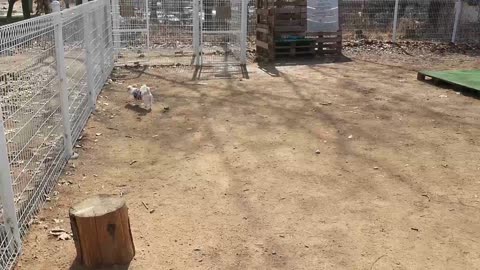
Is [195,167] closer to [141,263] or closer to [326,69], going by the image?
[141,263]

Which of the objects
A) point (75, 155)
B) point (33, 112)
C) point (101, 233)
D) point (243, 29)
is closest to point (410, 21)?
point (243, 29)

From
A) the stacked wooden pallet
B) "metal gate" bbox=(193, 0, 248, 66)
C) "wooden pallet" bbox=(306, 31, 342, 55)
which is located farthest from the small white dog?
"wooden pallet" bbox=(306, 31, 342, 55)

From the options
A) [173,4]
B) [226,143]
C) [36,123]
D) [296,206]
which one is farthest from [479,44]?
[36,123]

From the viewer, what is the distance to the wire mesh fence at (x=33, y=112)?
3104mm

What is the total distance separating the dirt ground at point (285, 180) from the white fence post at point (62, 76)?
0.75ft

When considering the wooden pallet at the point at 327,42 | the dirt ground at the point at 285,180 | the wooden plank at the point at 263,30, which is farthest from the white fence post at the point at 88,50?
the wooden pallet at the point at 327,42

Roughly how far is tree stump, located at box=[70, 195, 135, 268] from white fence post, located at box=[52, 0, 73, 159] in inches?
72.5

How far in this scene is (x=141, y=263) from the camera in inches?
124

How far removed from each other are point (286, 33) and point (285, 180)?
6.97 m

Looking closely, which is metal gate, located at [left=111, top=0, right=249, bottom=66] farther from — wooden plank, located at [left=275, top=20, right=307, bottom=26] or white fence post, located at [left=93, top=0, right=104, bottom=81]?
white fence post, located at [left=93, top=0, right=104, bottom=81]

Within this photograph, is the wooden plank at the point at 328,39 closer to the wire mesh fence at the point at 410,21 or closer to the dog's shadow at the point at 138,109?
the wire mesh fence at the point at 410,21

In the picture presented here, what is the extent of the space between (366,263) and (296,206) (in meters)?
0.90

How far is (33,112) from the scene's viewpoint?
3.94 m

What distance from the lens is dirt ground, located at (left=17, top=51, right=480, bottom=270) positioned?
3295mm
